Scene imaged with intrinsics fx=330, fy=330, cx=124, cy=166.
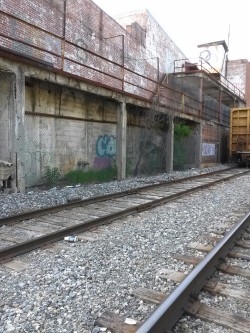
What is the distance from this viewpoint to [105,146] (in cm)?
1447

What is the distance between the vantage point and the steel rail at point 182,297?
2.33m

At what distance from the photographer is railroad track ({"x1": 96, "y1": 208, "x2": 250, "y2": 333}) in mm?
2480

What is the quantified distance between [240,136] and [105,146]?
34.3 ft

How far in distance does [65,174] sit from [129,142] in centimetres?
509

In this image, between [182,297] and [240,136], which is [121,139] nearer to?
[182,297]

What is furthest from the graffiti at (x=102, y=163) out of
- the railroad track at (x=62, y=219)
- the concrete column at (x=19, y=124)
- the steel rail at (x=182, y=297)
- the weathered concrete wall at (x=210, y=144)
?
the steel rail at (x=182, y=297)

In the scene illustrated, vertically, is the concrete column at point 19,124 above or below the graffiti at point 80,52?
below

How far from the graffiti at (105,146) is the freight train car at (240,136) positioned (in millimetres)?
9381

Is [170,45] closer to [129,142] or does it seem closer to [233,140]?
[233,140]

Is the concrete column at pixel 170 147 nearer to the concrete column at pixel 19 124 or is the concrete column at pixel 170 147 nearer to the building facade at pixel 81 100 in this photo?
the building facade at pixel 81 100

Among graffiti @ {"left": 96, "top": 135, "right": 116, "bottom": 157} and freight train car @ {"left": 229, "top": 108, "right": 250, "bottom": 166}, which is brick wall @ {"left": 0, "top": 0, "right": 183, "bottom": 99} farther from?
freight train car @ {"left": 229, "top": 108, "right": 250, "bottom": 166}

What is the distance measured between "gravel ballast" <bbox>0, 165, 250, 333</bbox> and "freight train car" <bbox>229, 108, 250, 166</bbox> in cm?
1515

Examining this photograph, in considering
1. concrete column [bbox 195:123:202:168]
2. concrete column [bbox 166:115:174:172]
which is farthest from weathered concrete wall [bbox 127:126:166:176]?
concrete column [bbox 195:123:202:168]

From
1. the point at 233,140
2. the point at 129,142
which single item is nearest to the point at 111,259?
the point at 129,142
